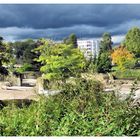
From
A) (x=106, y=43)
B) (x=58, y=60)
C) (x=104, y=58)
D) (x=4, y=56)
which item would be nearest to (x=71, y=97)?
(x=58, y=60)

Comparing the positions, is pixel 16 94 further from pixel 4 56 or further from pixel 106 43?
pixel 106 43

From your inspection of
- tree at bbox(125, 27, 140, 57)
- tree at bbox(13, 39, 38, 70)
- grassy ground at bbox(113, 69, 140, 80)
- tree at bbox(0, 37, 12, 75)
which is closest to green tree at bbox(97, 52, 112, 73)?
grassy ground at bbox(113, 69, 140, 80)

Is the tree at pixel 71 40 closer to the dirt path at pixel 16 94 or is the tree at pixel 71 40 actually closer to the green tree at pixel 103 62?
the green tree at pixel 103 62

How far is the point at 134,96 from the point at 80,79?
65 centimetres

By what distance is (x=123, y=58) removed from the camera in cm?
465

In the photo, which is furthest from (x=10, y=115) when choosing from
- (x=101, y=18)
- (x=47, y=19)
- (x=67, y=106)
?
(x=101, y=18)

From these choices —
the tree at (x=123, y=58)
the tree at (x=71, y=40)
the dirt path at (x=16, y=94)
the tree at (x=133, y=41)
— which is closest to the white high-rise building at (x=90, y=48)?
the tree at (x=71, y=40)

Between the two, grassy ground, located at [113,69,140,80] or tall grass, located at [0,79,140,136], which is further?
grassy ground, located at [113,69,140,80]

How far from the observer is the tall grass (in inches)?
151

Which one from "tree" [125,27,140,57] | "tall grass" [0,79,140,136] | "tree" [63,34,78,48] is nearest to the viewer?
"tall grass" [0,79,140,136]

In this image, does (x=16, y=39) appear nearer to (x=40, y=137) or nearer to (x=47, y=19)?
(x=47, y=19)

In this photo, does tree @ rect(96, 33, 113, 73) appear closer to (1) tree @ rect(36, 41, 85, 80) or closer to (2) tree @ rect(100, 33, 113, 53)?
(2) tree @ rect(100, 33, 113, 53)

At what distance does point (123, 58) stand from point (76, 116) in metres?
1.07

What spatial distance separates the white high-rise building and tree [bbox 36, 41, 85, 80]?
0.07 m
